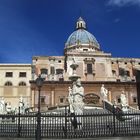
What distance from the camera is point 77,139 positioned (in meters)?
14.3

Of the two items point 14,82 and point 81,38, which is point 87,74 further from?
point 14,82

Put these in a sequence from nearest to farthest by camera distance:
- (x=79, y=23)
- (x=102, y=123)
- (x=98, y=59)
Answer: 1. (x=102, y=123)
2. (x=98, y=59)
3. (x=79, y=23)

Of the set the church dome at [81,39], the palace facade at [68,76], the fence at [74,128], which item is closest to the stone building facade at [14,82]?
the palace facade at [68,76]

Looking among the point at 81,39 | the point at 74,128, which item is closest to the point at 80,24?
the point at 81,39

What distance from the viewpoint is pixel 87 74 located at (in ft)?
177

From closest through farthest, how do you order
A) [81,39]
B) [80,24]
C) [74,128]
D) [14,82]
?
[74,128]
[14,82]
[81,39]
[80,24]

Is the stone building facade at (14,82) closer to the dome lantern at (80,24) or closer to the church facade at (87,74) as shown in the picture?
the church facade at (87,74)

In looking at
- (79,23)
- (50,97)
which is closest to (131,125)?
(50,97)

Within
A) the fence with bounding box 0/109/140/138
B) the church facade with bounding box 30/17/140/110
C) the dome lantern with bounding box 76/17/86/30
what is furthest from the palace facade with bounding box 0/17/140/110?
the fence with bounding box 0/109/140/138

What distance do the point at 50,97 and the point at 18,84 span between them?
740 centimetres

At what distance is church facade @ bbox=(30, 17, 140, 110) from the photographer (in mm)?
51312

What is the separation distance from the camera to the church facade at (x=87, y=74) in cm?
5131

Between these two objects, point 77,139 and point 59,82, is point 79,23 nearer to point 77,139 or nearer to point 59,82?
point 59,82

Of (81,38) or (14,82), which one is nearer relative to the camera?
(14,82)
